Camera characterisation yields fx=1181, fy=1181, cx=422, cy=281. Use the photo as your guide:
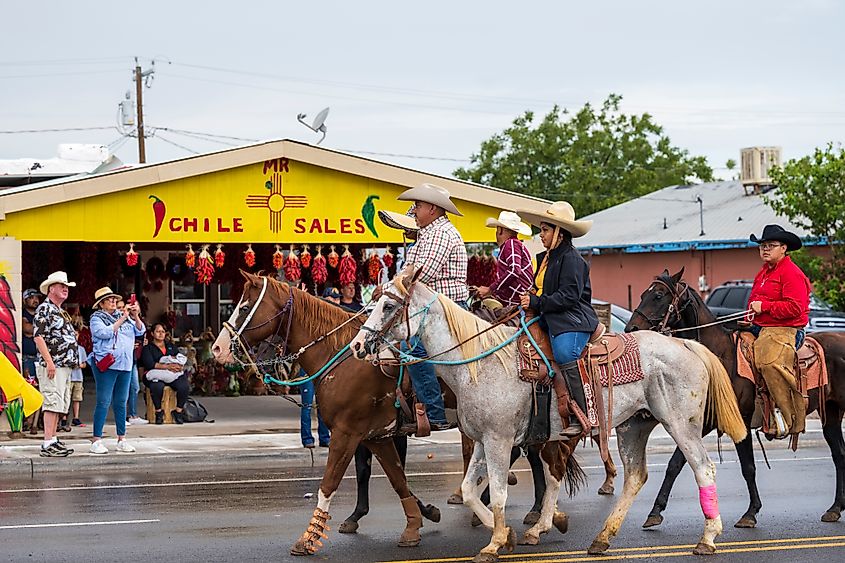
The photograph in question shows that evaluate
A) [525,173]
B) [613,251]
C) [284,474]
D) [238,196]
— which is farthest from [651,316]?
[525,173]

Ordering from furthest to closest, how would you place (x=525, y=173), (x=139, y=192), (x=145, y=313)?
(x=525, y=173) < (x=145, y=313) < (x=139, y=192)

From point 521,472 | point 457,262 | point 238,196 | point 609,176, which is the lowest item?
point 521,472

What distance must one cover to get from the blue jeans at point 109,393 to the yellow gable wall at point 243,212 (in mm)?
3265

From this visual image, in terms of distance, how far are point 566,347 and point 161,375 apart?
10493 millimetres

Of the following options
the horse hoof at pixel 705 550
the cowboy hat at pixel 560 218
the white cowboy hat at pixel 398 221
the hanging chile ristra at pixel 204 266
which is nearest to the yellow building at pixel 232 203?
the hanging chile ristra at pixel 204 266

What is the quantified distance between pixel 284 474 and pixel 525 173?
163 feet

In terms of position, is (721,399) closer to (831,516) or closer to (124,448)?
(831,516)

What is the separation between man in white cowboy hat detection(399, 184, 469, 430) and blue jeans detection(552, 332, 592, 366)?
3.31 feet

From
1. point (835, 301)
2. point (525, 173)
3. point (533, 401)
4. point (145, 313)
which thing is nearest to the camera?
point (533, 401)

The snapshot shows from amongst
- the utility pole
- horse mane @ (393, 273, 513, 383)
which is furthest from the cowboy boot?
the utility pole

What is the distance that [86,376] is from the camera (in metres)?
25.8

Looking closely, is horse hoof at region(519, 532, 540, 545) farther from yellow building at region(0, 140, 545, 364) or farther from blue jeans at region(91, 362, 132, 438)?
yellow building at region(0, 140, 545, 364)

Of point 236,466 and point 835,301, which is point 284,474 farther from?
point 835,301

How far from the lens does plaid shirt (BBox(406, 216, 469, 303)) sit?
31.7ft
